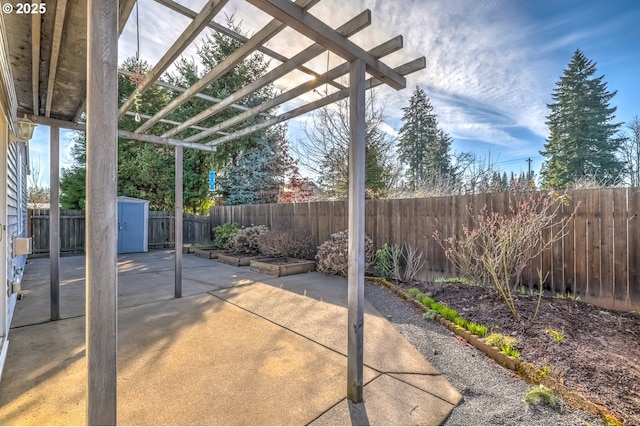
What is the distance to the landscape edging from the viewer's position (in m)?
1.90

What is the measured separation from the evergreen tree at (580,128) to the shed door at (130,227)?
20041 millimetres

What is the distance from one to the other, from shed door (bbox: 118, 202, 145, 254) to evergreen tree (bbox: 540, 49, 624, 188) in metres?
20.0

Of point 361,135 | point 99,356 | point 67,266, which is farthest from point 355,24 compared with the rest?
point 67,266

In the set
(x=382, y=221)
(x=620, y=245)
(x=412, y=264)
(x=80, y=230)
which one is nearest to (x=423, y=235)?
(x=412, y=264)

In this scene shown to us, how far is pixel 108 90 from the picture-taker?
118cm

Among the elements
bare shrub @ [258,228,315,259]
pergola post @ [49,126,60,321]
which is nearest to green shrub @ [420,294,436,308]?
bare shrub @ [258,228,315,259]

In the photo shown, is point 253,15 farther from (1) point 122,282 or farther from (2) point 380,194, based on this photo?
(2) point 380,194

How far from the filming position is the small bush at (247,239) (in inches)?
335

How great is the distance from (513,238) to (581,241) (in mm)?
995

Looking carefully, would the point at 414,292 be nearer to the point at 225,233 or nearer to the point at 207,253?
the point at 207,253

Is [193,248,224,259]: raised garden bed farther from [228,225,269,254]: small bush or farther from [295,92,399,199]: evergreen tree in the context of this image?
[295,92,399,199]: evergreen tree

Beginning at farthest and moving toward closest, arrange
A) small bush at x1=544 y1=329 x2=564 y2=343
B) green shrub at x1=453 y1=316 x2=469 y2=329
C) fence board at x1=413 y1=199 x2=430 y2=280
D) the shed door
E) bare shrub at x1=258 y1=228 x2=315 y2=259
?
the shed door, bare shrub at x1=258 y1=228 x2=315 y2=259, fence board at x1=413 y1=199 x2=430 y2=280, green shrub at x1=453 y1=316 x2=469 y2=329, small bush at x1=544 y1=329 x2=564 y2=343

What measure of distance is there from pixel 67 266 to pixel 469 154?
1745cm

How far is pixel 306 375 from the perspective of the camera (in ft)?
7.63
